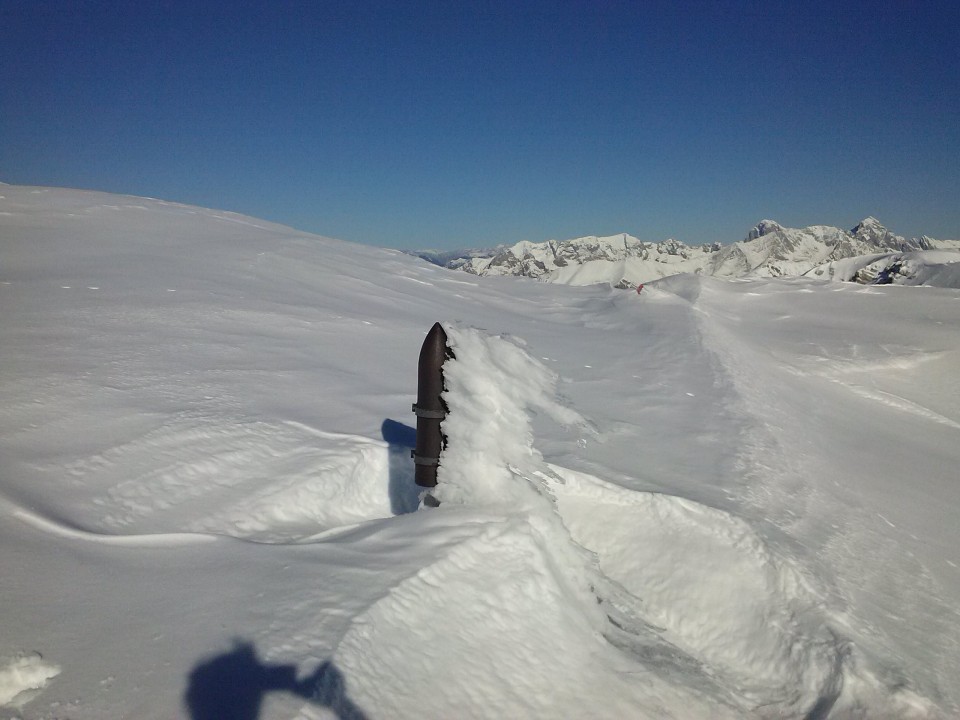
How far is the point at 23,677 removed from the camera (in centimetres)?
202

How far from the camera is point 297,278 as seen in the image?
35.0ft

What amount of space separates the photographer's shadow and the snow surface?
0.04 feet

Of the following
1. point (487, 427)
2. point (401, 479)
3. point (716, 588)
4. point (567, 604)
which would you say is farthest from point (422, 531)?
point (716, 588)

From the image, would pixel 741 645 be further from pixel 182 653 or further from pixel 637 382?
pixel 637 382

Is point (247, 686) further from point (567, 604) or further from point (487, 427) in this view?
point (487, 427)

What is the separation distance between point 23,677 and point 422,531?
1992 mm

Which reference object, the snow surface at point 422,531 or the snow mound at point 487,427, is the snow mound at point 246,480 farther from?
the snow mound at point 487,427

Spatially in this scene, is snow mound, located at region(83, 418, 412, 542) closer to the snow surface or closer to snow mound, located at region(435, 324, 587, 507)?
the snow surface

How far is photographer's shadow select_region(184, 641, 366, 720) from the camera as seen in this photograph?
2.03 m

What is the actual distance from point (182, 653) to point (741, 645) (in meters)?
3.74

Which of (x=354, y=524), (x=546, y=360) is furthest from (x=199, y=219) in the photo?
(x=354, y=524)

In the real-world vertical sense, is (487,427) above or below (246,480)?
above

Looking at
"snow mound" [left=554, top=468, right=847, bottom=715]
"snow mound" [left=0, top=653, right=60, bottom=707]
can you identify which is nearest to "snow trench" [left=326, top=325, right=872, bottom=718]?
"snow mound" [left=554, top=468, right=847, bottom=715]

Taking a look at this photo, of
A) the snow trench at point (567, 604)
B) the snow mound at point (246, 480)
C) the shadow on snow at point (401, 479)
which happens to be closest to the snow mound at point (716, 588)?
the snow trench at point (567, 604)
